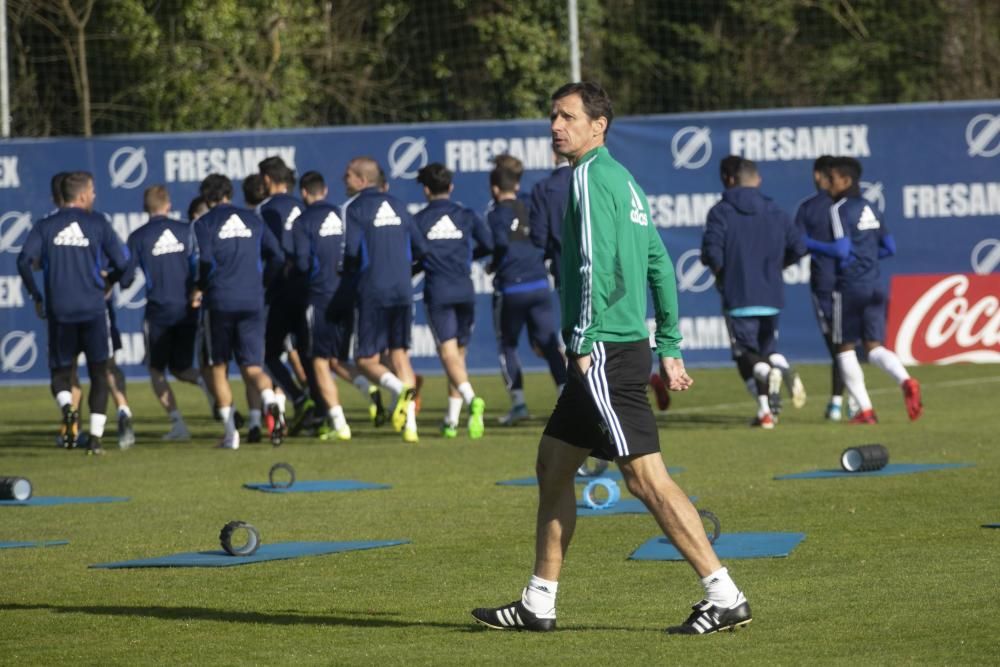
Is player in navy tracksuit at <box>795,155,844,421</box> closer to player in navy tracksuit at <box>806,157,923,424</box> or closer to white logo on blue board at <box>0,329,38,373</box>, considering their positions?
player in navy tracksuit at <box>806,157,923,424</box>

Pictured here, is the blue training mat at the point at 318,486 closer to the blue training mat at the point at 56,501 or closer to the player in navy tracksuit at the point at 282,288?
the blue training mat at the point at 56,501

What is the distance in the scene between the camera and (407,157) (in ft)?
72.1

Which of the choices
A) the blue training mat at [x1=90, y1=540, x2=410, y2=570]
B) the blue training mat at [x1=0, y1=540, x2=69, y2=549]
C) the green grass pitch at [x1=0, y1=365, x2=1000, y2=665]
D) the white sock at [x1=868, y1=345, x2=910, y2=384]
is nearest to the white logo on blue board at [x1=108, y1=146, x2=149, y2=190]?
the green grass pitch at [x1=0, y1=365, x2=1000, y2=665]

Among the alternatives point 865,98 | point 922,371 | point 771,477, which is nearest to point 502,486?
point 771,477

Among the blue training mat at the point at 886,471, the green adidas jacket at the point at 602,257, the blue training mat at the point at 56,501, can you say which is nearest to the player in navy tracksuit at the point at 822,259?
the blue training mat at the point at 886,471

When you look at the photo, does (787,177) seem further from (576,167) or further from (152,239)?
(576,167)

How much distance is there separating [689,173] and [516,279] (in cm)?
597

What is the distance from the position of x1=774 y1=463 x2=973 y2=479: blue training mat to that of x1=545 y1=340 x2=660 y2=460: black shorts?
5.43m

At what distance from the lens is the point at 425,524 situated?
10391 millimetres

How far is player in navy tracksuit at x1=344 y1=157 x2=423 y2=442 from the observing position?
50.7 feet

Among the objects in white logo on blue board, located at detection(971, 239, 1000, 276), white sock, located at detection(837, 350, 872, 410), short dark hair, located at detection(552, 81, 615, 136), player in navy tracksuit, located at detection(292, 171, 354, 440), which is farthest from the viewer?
white logo on blue board, located at detection(971, 239, 1000, 276)

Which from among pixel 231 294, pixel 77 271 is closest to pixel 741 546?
pixel 231 294

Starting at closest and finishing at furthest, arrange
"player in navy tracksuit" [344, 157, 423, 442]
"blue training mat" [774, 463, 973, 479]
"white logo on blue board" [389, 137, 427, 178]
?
"blue training mat" [774, 463, 973, 479] < "player in navy tracksuit" [344, 157, 423, 442] < "white logo on blue board" [389, 137, 427, 178]

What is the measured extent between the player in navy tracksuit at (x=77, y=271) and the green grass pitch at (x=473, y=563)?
0.88 meters
